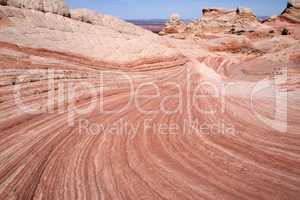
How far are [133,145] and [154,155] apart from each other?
0.46 metres

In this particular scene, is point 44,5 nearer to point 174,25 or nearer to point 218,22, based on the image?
point 174,25

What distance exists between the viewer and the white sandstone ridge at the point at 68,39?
313 inches

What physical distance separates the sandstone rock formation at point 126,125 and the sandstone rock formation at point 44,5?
0.91m

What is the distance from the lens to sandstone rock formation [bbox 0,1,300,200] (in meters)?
3.27

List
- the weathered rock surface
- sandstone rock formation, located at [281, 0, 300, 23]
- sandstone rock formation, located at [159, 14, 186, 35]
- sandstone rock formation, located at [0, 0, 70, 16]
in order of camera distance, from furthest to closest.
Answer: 1. sandstone rock formation, located at [281, 0, 300, 23]
2. sandstone rock formation, located at [159, 14, 186, 35]
3. the weathered rock surface
4. sandstone rock formation, located at [0, 0, 70, 16]

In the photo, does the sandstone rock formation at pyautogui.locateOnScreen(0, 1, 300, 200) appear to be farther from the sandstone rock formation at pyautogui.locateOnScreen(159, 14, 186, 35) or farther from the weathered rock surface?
the sandstone rock formation at pyautogui.locateOnScreen(159, 14, 186, 35)

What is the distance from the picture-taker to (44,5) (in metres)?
11.3

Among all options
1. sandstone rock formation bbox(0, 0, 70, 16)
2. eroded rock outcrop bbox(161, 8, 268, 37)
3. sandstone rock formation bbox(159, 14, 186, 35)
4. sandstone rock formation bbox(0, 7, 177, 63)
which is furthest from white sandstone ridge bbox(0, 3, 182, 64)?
sandstone rock formation bbox(159, 14, 186, 35)

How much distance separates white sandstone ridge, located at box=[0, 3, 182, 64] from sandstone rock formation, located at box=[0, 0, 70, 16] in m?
0.41

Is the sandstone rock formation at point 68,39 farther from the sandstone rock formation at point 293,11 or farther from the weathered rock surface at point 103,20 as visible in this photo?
the sandstone rock formation at point 293,11

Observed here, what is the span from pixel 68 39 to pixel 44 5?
332 cm

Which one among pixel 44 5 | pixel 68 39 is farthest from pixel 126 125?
pixel 44 5

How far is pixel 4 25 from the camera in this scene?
8164 mm

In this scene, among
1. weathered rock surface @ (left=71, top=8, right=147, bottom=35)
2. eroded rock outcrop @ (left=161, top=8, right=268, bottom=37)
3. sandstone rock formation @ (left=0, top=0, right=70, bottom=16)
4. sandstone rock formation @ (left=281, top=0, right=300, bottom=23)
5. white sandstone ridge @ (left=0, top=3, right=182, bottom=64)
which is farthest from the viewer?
sandstone rock formation @ (left=281, top=0, right=300, bottom=23)
